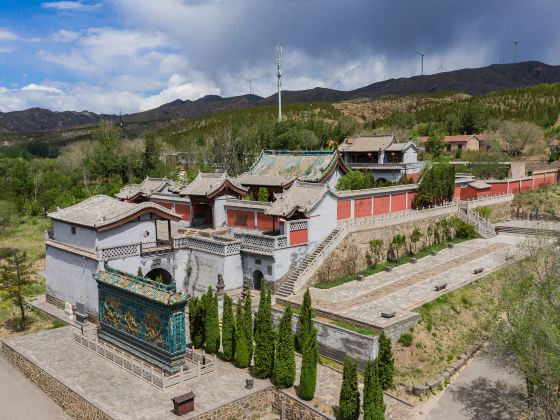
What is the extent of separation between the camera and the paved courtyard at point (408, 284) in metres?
23.1

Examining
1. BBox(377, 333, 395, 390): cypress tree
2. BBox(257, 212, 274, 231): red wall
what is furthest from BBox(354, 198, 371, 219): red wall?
BBox(377, 333, 395, 390): cypress tree

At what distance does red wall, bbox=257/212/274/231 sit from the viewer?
2986cm

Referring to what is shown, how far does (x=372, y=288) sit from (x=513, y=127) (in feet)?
Answer: 173

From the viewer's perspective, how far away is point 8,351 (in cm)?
2198

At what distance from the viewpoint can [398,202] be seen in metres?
35.9

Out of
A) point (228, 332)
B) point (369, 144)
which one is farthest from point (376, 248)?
point (369, 144)

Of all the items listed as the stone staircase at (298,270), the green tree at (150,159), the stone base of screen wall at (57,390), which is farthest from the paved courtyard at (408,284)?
the green tree at (150,159)

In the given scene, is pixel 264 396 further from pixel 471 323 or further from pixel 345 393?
pixel 471 323

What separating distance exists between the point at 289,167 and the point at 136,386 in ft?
77.8

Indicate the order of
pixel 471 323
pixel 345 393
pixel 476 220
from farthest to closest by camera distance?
1. pixel 476 220
2. pixel 471 323
3. pixel 345 393

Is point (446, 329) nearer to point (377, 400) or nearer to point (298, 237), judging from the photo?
point (377, 400)

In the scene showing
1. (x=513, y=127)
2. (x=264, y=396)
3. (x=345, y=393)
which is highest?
(x=513, y=127)

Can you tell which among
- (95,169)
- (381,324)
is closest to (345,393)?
(381,324)

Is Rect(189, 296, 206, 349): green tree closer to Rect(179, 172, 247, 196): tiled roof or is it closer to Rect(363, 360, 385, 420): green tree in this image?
Rect(363, 360, 385, 420): green tree
